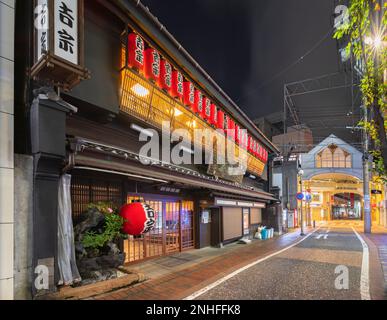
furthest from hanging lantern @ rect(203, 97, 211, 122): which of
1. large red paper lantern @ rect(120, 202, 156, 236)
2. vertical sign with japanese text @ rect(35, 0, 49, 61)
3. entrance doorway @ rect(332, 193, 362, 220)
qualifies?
entrance doorway @ rect(332, 193, 362, 220)

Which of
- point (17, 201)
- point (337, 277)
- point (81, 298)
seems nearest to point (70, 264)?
point (81, 298)

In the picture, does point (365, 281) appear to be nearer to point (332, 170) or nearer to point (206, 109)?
point (206, 109)

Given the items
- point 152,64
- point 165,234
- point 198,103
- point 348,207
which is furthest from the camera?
point 348,207

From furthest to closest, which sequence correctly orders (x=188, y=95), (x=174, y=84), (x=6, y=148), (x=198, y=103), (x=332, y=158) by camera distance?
(x=332, y=158) < (x=198, y=103) < (x=188, y=95) < (x=174, y=84) < (x=6, y=148)

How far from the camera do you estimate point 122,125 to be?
9820mm

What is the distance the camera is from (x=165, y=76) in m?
10.6

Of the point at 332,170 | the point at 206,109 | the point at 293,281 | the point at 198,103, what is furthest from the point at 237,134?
the point at 332,170

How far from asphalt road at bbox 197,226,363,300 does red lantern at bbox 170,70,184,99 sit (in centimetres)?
777

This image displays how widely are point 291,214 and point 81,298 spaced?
32465 mm

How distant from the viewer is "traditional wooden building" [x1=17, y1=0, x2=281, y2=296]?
6184 mm

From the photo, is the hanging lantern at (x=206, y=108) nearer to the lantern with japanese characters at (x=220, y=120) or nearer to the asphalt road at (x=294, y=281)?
the lantern with japanese characters at (x=220, y=120)

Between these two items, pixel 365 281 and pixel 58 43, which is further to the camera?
pixel 365 281

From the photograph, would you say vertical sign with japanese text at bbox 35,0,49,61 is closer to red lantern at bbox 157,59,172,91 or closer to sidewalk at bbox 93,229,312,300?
red lantern at bbox 157,59,172,91

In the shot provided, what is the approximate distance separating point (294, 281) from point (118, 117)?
8238mm
